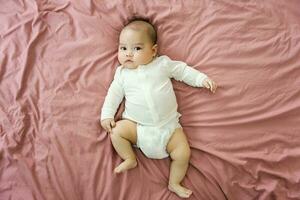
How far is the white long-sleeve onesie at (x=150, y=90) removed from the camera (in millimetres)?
1288

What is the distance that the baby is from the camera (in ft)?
4.10

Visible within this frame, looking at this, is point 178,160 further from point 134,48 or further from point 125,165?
point 134,48

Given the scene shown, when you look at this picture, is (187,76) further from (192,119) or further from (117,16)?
(117,16)

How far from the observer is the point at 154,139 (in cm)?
125

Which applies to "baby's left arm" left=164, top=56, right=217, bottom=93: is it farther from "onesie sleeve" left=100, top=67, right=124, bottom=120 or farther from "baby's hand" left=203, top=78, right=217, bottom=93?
"onesie sleeve" left=100, top=67, right=124, bottom=120

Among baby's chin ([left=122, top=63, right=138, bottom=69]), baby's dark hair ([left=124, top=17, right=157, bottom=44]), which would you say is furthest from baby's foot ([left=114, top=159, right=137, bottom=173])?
baby's dark hair ([left=124, top=17, right=157, bottom=44])

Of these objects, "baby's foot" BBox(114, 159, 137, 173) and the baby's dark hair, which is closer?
"baby's foot" BBox(114, 159, 137, 173)

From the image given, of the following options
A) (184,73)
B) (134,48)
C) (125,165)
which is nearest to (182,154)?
(125,165)

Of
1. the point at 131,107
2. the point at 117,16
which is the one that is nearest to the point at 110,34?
the point at 117,16

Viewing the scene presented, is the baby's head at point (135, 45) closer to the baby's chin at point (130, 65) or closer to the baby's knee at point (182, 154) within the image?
the baby's chin at point (130, 65)

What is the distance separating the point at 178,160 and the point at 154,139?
0.10 m

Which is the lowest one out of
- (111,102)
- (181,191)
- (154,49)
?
(181,191)

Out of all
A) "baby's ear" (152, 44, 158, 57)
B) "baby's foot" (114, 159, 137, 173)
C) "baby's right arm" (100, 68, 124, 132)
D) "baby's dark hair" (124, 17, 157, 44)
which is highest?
"baby's dark hair" (124, 17, 157, 44)

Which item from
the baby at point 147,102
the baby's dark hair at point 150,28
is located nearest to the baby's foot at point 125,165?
the baby at point 147,102
